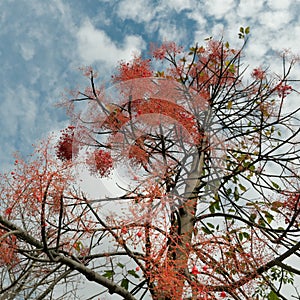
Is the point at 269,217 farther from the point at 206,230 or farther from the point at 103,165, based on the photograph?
the point at 103,165

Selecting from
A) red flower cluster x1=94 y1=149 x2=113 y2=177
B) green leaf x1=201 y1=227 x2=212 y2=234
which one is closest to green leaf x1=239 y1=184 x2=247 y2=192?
green leaf x1=201 y1=227 x2=212 y2=234

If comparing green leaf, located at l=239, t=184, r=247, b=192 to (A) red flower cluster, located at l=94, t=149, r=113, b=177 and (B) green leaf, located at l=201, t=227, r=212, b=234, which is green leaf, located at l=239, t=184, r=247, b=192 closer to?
(B) green leaf, located at l=201, t=227, r=212, b=234

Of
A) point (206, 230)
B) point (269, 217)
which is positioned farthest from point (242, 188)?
point (206, 230)

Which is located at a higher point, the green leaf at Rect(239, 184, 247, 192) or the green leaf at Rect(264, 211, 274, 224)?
the green leaf at Rect(239, 184, 247, 192)

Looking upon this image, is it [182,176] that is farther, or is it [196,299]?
[182,176]

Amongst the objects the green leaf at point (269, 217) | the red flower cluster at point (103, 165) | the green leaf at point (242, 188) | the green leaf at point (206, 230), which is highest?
the green leaf at point (242, 188)

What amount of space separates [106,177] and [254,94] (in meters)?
2.00

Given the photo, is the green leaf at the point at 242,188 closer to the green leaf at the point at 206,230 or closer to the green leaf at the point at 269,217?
the green leaf at the point at 269,217

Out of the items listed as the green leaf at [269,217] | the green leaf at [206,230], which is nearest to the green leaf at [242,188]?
the green leaf at [269,217]

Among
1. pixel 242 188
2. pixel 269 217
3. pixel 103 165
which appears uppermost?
pixel 242 188

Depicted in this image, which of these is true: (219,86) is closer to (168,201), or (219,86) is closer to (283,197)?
(283,197)

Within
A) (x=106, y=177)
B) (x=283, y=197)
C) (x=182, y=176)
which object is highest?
(x=283, y=197)

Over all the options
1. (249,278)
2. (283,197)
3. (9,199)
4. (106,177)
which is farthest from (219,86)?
(9,199)

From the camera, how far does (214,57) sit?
404cm
